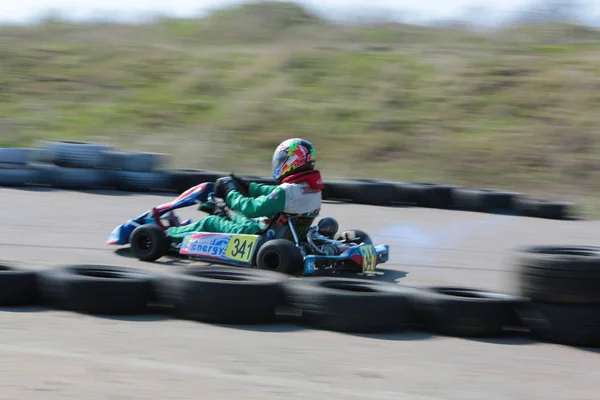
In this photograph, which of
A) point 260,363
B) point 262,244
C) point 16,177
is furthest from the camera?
point 16,177

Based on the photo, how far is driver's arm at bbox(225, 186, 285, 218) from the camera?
24.0 ft

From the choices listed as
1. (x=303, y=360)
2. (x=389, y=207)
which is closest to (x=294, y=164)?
(x=303, y=360)

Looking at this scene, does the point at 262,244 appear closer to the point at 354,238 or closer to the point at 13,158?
the point at 354,238

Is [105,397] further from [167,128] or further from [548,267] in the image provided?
[167,128]

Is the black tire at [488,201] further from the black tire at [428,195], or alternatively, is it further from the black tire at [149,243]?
the black tire at [149,243]

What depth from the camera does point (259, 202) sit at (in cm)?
733

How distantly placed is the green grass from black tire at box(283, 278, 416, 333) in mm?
11046

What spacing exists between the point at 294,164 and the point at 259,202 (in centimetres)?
46

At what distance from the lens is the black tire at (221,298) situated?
555 cm

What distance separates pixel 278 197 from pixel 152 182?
270 inches

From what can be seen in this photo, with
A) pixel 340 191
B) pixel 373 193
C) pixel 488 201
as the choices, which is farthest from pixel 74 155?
pixel 488 201

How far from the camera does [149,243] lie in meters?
7.63

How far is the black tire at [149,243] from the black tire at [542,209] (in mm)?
7368

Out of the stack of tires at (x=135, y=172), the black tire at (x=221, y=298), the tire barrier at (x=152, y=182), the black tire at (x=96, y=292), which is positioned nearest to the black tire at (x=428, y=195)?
the tire barrier at (x=152, y=182)
